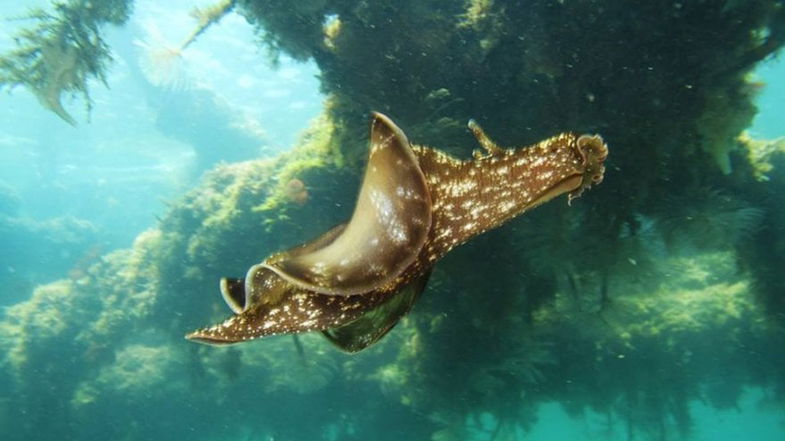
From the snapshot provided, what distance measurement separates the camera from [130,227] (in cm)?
7144

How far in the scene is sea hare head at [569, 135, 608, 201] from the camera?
191cm

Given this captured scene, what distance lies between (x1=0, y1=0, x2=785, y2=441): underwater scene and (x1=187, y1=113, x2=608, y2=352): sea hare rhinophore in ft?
0.03

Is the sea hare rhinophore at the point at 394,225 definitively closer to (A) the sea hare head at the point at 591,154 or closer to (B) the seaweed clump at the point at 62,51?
(A) the sea hare head at the point at 591,154

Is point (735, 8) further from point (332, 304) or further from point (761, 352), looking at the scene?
point (761, 352)

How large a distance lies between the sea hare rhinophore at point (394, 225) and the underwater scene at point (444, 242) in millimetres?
10

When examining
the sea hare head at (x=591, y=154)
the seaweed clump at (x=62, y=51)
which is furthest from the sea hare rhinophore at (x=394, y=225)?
the seaweed clump at (x=62, y=51)

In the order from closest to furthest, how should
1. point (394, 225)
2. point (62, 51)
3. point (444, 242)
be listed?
point (394, 225) → point (444, 242) → point (62, 51)

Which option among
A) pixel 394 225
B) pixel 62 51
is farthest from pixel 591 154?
pixel 62 51

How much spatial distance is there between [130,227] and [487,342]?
76.3 m

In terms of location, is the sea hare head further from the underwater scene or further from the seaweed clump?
the seaweed clump

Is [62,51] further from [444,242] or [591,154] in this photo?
[591,154]

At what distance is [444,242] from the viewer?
6.35 feet

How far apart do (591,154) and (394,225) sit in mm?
990

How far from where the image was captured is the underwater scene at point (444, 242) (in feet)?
6.25
